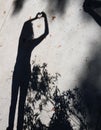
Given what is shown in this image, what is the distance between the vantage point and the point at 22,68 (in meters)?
5.36

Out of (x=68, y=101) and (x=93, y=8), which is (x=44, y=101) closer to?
(x=68, y=101)

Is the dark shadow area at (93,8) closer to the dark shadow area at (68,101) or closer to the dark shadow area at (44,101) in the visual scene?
the dark shadow area at (68,101)

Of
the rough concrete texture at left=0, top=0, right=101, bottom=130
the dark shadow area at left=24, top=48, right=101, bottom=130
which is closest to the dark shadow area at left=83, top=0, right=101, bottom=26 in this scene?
the rough concrete texture at left=0, top=0, right=101, bottom=130

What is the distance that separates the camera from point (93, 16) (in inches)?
202

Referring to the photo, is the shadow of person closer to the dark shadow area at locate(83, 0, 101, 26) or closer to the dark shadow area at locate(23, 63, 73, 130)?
the dark shadow area at locate(23, 63, 73, 130)

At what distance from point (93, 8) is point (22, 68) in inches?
61.9

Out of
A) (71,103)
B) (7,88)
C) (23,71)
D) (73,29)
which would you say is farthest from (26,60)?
(71,103)

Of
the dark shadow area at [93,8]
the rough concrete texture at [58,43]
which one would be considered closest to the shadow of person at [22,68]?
the rough concrete texture at [58,43]

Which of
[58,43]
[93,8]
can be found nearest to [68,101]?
[58,43]

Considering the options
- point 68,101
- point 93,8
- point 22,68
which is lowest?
point 68,101

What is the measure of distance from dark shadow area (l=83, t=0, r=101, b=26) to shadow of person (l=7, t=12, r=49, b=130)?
0.80m

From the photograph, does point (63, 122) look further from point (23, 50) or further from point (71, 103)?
point (23, 50)

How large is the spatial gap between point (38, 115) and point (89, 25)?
167 centimetres

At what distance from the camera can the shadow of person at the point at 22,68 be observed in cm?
495
